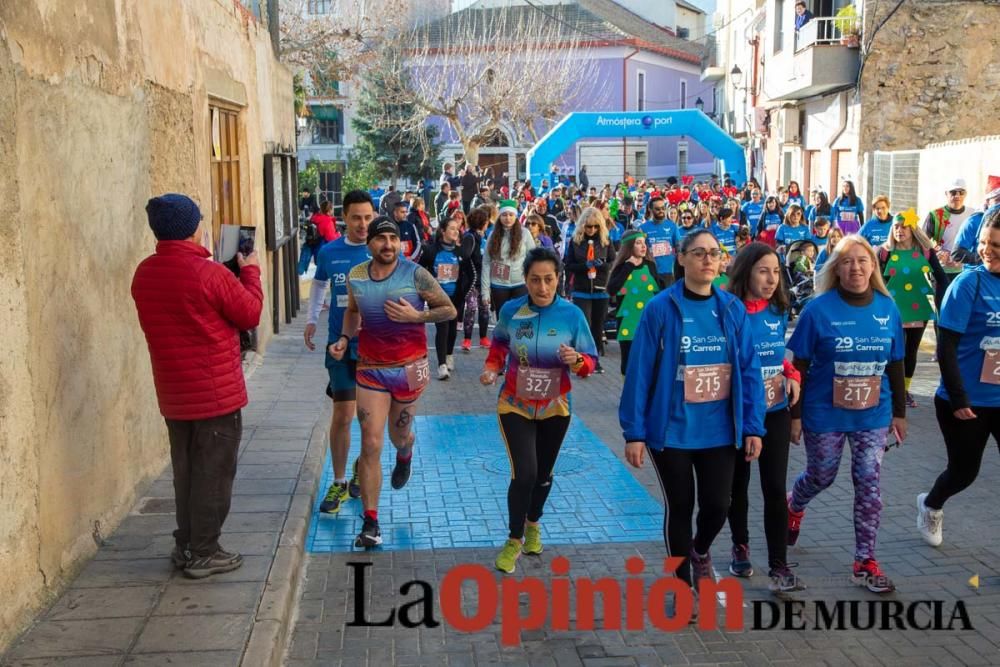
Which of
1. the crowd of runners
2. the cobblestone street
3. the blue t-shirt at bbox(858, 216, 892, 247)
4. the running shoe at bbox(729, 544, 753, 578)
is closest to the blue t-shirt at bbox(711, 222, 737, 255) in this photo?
the blue t-shirt at bbox(858, 216, 892, 247)

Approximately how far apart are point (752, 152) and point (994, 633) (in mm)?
36456

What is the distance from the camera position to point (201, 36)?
9656 millimetres

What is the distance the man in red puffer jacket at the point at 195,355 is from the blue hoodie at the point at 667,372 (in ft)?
5.84

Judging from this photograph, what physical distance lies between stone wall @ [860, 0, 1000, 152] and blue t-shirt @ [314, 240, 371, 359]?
18.8 meters

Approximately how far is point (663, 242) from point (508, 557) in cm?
822

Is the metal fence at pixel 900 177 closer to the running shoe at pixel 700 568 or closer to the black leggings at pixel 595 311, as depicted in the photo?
the black leggings at pixel 595 311

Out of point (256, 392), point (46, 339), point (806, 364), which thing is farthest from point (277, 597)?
point (256, 392)

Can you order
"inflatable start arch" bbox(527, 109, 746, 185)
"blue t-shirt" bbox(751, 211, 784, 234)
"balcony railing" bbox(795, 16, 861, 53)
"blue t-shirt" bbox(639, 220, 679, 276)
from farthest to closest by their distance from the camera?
"inflatable start arch" bbox(527, 109, 746, 185) → "balcony railing" bbox(795, 16, 861, 53) → "blue t-shirt" bbox(751, 211, 784, 234) → "blue t-shirt" bbox(639, 220, 679, 276)

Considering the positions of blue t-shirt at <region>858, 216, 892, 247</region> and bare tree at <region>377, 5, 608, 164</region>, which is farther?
bare tree at <region>377, 5, 608, 164</region>

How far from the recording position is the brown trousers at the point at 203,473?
17.0 feet

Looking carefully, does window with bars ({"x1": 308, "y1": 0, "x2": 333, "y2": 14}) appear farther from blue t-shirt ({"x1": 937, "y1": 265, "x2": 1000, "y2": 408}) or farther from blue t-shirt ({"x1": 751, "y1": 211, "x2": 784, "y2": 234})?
blue t-shirt ({"x1": 937, "y1": 265, "x2": 1000, "y2": 408})

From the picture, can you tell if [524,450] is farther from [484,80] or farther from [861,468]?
[484,80]

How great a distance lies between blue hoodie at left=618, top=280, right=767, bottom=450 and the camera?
5.00 meters

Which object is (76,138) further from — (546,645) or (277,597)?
(546,645)
